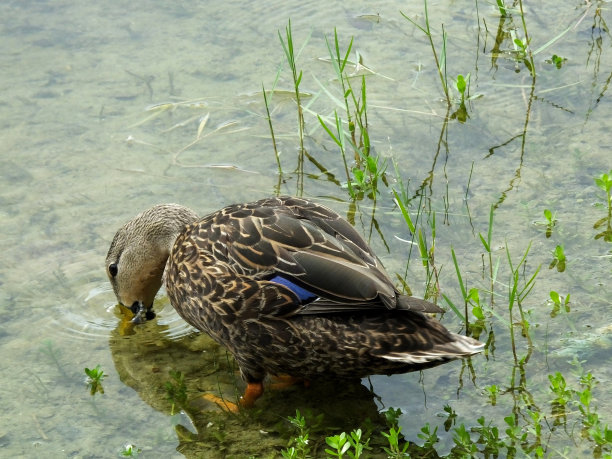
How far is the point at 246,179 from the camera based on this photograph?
6.34 metres

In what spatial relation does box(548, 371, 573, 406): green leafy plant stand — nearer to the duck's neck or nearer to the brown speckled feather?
the brown speckled feather

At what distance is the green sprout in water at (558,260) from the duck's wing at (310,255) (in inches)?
42.3

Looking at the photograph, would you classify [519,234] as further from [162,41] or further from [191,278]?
[162,41]

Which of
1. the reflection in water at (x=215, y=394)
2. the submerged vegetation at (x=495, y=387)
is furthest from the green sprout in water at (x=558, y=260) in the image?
the reflection in water at (x=215, y=394)

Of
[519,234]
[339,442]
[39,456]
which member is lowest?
[39,456]

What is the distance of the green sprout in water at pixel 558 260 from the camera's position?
16.7 feet

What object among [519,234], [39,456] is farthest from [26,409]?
[519,234]

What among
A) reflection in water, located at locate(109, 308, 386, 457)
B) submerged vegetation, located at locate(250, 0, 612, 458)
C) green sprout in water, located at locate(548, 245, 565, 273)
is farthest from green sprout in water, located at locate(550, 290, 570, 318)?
reflection in water, located at locate(109, 308, 386, 457)

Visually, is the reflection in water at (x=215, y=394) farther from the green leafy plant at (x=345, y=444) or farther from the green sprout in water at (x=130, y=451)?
the green leafy plant at (x=345, y=444)

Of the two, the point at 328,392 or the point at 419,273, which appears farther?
the point at 419,273

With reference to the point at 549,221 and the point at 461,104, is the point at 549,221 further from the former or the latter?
the point at 461,104

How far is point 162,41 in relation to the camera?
7758mm

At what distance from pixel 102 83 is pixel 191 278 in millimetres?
2987

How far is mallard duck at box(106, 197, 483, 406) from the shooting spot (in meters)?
4.25
